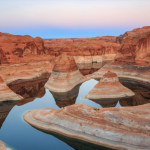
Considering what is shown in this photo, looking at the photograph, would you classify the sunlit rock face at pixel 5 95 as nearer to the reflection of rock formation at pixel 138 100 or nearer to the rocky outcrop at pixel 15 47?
the reflection of rock formation at pixel 138 100

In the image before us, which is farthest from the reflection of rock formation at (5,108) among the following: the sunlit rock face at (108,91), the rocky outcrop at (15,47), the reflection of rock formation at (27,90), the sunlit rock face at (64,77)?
the rocky outcrop at (15,47)

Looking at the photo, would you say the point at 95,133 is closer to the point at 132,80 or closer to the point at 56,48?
the point at 132,80

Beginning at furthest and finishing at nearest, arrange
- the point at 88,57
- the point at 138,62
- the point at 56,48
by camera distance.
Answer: the point at 56,48
the point at 88,57
the point at 138,62

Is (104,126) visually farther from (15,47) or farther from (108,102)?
(15,47)

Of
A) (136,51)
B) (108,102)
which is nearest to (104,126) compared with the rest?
(108,102)

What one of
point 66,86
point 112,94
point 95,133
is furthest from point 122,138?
point 66,86
